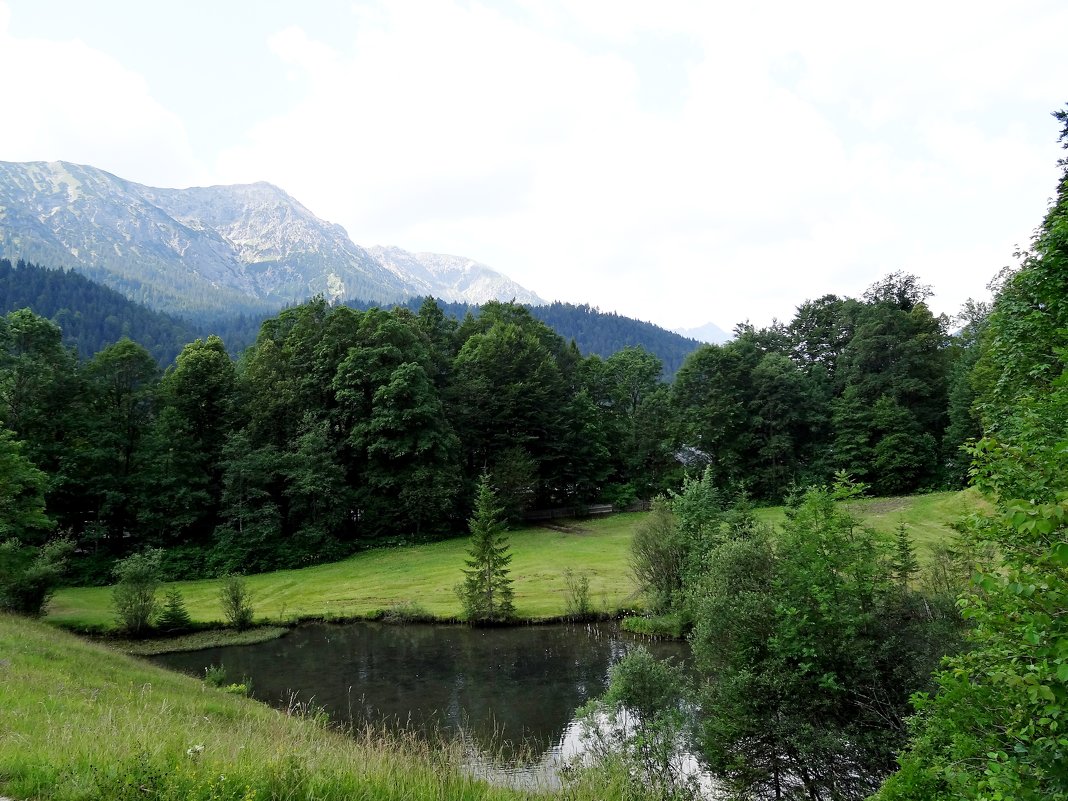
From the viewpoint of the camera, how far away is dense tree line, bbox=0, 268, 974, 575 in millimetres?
47031

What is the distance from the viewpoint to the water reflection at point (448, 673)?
2012 centimetres

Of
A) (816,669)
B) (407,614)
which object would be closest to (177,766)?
(816,669)

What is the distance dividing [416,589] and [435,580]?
215 centimetres

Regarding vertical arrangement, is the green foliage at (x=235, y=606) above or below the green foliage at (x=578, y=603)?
below

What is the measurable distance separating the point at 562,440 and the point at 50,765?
5980cm

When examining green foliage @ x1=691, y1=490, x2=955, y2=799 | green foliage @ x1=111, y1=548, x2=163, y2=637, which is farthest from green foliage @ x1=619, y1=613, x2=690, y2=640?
green foliage @ x1=111, y1=548, x2=163, y2=637

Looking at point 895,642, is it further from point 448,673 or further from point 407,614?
point 407,614

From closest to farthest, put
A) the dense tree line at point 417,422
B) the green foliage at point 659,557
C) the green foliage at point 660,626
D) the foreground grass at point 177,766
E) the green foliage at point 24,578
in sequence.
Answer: the foreground grass at point 177,766, the green foliage at point 660,626, the green foliage at point 24,578, the green foliage at point 659,557, the dense tree line at point 417,422

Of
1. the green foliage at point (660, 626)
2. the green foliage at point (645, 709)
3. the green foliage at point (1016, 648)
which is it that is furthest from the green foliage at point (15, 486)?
the green foliage at point (1016, 648)

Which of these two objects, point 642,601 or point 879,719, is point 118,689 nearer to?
point 879,719

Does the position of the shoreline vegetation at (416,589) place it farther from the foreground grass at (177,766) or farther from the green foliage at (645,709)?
the foreground grass at (177,766)

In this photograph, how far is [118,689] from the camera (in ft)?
47.9

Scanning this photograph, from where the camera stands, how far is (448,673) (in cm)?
2559

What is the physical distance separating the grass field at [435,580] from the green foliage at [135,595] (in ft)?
6.86
